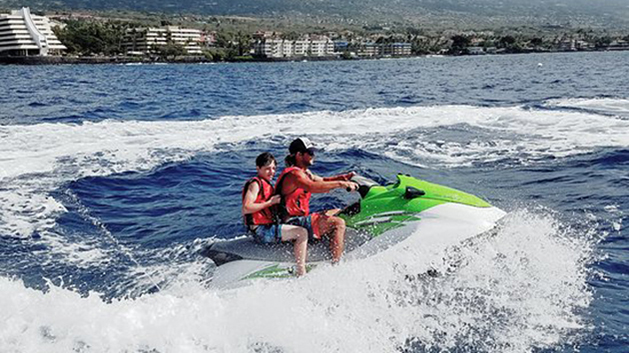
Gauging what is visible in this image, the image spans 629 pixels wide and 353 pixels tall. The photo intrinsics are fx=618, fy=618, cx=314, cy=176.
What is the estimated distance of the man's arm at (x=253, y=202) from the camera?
6.15 m

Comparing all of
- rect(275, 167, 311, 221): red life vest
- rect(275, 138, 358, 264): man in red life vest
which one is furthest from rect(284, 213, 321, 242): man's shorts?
rect(275, 167, 311, 221): red life vest

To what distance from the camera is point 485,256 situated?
6.57m

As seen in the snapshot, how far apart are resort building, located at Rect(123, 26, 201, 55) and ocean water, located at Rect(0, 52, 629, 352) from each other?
114379 millimetres

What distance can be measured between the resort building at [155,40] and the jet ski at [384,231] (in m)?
125

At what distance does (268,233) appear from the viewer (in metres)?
6.34

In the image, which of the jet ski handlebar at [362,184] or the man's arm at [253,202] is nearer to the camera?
the man's arm at [253,202]

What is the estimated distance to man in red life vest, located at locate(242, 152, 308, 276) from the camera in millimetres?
6195

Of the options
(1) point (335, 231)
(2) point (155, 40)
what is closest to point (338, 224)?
(1) point (335, 231)

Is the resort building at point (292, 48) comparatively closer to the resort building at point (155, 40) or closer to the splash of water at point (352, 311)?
the resort building at point (155, 40)

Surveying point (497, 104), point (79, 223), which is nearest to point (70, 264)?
point (79, 223)

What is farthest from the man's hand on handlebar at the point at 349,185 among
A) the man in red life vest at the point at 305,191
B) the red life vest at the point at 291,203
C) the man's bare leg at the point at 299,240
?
the man's bare leg at the point at 299,240

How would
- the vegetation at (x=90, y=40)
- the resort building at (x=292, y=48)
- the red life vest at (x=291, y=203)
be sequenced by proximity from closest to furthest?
the red life vest at (x=291, y=203)
the vegetation at (x=90, y=40)
the resort building at (x=292, y=48)

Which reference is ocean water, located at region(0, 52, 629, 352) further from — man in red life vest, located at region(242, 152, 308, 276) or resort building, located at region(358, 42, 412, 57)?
resort building, located at region(358, 42, 412, 57)

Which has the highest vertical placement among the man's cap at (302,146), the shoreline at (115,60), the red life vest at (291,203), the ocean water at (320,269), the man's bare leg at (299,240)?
the man's cap at (302,146)
